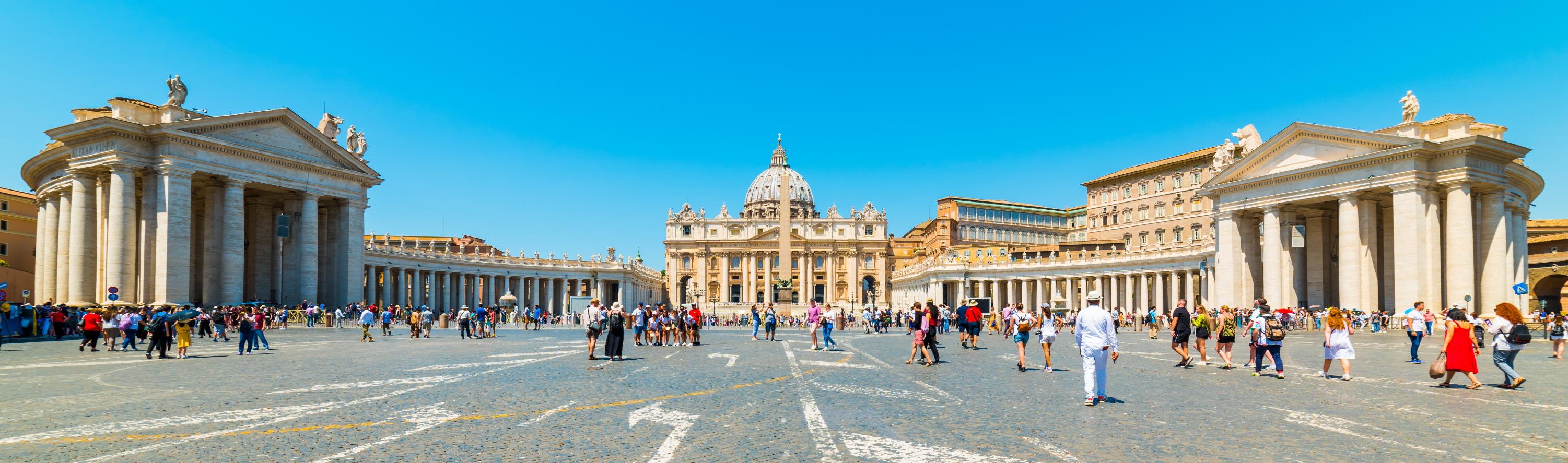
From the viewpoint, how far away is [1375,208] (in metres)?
42.7

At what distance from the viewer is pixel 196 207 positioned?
4394cm

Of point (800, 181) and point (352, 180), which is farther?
point (800, 181)

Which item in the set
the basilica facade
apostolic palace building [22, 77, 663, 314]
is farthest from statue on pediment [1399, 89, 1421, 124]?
the basilica facade

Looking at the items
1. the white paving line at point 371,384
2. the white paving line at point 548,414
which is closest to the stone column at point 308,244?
the white paving line at point 371,384

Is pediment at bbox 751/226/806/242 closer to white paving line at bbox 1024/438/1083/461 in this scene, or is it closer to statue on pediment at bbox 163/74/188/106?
statue on pediment at bbox 163/74/188/106

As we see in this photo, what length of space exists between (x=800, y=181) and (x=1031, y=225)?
185ft

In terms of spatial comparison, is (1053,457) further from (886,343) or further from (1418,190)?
(1418,190)

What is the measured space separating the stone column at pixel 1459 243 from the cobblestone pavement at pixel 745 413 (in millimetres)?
22013

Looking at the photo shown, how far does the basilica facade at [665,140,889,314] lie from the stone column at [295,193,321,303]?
292 ft

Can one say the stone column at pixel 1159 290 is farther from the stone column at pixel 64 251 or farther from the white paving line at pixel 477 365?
the stone column at pixel 64 251

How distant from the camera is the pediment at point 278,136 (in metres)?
38.6

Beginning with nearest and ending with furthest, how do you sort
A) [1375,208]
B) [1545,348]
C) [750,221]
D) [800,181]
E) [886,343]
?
[1545,348] < [886,343] < [1375,208] < [750,221] < [800,181]

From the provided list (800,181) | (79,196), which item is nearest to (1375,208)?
(79,196)

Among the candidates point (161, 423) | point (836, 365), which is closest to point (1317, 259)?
point (836, 365)
